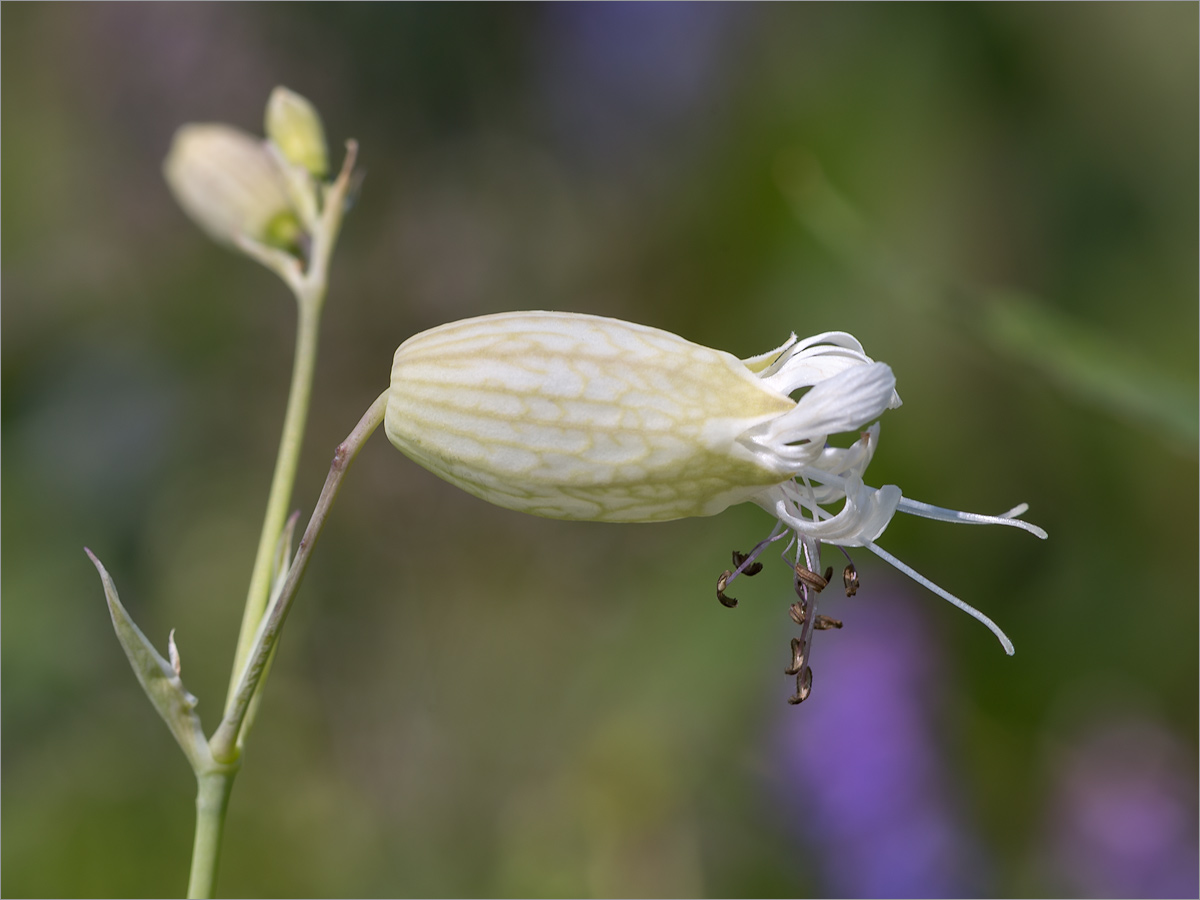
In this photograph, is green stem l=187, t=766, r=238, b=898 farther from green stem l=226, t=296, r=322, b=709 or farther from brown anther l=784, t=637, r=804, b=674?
brown anther l=784, t=637, r=804, b=674

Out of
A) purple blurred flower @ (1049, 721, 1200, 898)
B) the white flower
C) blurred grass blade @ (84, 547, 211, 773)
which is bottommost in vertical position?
purple blurred flower @ (1049, 721, 1200, 898)

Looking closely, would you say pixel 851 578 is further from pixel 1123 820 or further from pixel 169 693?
pixel 1123 820

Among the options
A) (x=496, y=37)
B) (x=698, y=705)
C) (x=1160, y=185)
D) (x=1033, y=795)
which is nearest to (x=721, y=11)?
(x=496, y=37)

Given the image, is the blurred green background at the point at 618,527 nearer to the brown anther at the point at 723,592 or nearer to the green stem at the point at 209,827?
the brown anther at the point at 723,592

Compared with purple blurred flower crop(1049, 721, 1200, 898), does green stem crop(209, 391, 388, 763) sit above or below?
above

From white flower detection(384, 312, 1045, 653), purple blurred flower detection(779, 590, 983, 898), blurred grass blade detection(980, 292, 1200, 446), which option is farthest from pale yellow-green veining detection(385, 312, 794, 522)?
purple blurred flower detection(779, 590, 983, 898)

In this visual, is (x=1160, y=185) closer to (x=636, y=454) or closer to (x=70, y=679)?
(x=636, y=454)

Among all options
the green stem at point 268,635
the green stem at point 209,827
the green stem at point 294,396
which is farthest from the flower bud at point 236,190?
the green stem at point 209,827
